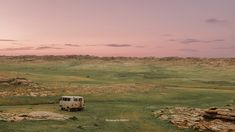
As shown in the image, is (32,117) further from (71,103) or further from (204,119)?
(204,119)

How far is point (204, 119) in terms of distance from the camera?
210 ft

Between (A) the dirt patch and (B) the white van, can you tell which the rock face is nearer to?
(B) the white van

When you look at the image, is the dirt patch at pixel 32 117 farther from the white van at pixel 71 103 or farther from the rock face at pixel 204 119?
the rock face at pixel 204 119

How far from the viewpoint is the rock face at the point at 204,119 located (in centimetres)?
5755

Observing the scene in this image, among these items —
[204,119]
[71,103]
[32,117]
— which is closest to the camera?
[32,117]

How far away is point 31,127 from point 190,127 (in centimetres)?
2019

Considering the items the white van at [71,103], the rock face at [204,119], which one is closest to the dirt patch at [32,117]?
the white van at [71,103]

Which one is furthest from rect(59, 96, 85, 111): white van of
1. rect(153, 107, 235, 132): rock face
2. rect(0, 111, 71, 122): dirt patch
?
rect(153, 107, 235, 132): rock face

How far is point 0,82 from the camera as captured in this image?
107938 mm

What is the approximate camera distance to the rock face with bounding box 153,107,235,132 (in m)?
57.5

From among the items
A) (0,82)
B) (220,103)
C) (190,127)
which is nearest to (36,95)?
(0,82)

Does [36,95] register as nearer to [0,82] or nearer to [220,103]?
[0,82]

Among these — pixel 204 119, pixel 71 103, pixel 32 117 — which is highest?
pixel 71 103

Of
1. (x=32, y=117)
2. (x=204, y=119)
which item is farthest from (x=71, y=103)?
(x=204, y=119)
